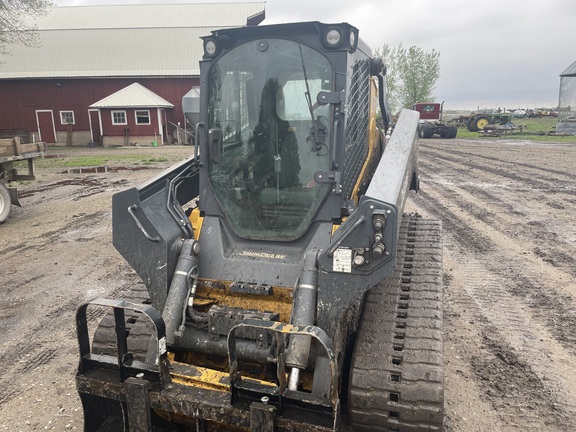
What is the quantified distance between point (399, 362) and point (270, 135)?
175 cm

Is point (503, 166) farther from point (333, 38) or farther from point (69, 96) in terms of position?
point (69, 96)

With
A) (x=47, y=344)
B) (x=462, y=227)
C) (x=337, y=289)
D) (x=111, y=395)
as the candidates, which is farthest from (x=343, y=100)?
(x=462, y=227)

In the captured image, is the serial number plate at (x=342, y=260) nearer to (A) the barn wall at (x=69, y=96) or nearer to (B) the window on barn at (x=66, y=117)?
(A) the barn wall at (x=69, y=96)

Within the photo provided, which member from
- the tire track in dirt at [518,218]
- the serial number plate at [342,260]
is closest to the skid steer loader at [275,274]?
the serial number plate at [342,260]

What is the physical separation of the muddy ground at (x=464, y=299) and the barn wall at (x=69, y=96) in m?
19.8

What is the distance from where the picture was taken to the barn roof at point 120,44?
101 feet

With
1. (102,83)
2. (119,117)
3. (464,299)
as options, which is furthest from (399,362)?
(102,83)

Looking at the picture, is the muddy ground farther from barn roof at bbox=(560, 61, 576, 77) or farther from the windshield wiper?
barn roof at bbox=(560, 61, 576, 77)

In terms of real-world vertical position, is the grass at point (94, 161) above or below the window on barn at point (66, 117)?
below

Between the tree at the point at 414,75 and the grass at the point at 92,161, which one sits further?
the tree at the point at 414,75

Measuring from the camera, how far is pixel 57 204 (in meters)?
11.3

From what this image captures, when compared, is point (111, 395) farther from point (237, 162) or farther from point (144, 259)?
point (237, 162)

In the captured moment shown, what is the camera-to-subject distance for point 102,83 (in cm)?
3058

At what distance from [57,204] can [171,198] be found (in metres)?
8.74
